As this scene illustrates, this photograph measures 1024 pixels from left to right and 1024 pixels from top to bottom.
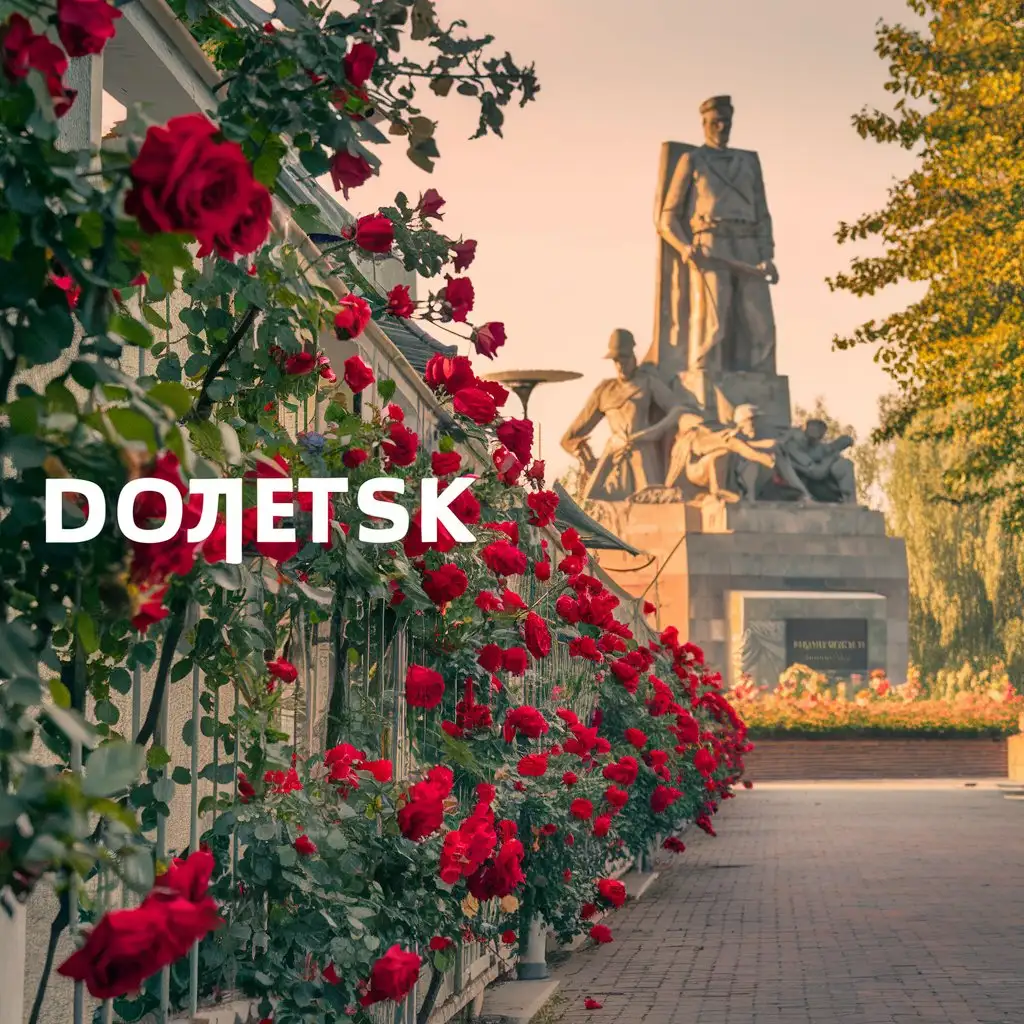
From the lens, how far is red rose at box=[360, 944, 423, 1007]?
3775mm

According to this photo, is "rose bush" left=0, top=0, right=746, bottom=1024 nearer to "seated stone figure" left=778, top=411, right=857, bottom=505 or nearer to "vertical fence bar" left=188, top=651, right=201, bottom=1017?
"vertical fence bar" left=188, top=651, right=201, bottom=1017

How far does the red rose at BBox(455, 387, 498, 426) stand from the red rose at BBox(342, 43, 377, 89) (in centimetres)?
191

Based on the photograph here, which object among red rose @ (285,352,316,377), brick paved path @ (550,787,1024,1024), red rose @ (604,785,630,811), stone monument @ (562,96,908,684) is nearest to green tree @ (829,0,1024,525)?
brick paved path @ (550,787,1024,1024)

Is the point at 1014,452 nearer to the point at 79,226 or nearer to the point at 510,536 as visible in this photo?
the point at 510,536

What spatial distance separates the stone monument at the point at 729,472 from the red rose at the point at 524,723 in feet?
96.7

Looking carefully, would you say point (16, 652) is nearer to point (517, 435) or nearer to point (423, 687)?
point (423, 687)

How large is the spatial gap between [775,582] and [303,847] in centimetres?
3620

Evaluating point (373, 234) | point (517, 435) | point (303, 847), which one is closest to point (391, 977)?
point (303, 847)

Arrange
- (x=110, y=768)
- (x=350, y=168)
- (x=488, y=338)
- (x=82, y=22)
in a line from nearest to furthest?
(x=110, y=768), (x=82, y=22), (x=350, y=168), (x=488, y=338)

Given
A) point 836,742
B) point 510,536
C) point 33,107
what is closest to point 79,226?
point 33,107

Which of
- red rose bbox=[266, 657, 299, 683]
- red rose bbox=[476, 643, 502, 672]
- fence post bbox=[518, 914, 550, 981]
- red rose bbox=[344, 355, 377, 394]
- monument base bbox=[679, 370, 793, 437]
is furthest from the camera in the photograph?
monument base bbox=[679, 370, 793, 437]

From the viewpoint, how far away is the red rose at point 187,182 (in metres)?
1.79

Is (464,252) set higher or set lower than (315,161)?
higher

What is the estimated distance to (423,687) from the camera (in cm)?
475
